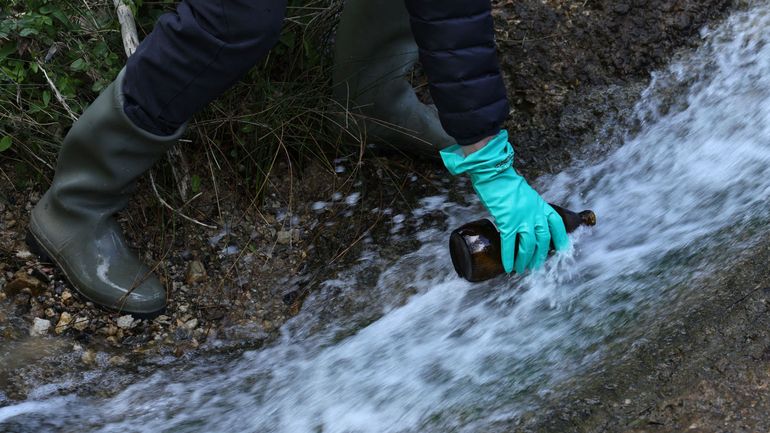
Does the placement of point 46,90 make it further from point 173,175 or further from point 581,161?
point 581,161

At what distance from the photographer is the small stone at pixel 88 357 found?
265 cm

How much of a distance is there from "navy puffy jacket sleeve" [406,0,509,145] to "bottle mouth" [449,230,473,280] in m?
0.29

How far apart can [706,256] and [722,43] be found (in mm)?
1257

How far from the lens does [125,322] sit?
9.18 feet

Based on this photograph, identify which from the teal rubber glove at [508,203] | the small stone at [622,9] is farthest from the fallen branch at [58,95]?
the small stone at [622,9]

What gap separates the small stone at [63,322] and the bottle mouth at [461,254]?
1.28 meters

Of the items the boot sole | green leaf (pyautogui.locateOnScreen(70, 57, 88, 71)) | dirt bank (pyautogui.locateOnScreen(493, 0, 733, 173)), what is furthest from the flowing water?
green leaf (pyautogui.locateOnScreen(70, 57, 88, 71))

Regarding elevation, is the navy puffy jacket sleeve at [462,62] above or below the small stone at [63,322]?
above

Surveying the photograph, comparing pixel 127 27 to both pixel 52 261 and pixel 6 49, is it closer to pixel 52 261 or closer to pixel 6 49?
pixel 6 49

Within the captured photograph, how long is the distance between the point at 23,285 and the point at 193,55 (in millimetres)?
1125

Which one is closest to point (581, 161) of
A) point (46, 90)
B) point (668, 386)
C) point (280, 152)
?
point (280, 152)

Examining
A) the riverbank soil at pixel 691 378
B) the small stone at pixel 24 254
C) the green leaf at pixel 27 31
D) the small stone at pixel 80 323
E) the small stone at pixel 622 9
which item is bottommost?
the riverbank soil at pixel 691 378

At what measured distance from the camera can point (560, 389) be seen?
6.63 ft

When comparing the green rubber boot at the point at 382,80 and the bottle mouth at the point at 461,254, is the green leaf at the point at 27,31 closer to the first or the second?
the green rubber boot at the point at 382,80
